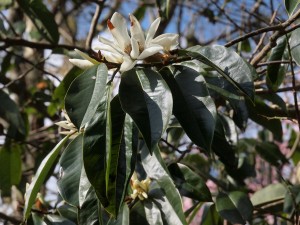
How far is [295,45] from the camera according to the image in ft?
3.99

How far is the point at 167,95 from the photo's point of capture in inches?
37.3

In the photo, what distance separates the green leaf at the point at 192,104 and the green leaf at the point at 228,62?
0.04 metres

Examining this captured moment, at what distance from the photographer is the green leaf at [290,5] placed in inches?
44.6

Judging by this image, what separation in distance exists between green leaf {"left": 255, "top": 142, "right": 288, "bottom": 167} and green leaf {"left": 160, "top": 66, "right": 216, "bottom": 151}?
3.90 ft

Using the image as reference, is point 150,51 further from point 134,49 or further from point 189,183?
point 189,183

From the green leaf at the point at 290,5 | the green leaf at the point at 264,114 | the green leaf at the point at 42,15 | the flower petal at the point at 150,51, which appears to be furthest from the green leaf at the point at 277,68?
the green leaf at the point at 42,15

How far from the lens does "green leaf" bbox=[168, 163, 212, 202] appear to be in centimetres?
139

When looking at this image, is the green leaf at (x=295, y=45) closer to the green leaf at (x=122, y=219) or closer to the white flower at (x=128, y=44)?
the white flower at (x=128, y=44)

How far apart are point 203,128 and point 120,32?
214 millimetres

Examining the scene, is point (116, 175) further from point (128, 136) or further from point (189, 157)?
point (189, 157)

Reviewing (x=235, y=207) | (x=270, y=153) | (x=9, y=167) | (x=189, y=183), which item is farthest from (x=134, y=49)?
(x=270, y=153)

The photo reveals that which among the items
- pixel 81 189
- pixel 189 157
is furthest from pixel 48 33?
pixel 81 189

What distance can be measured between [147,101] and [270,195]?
3.36 feet

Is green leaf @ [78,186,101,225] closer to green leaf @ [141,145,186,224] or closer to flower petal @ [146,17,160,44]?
green leaf @ [141,145,186,224]
